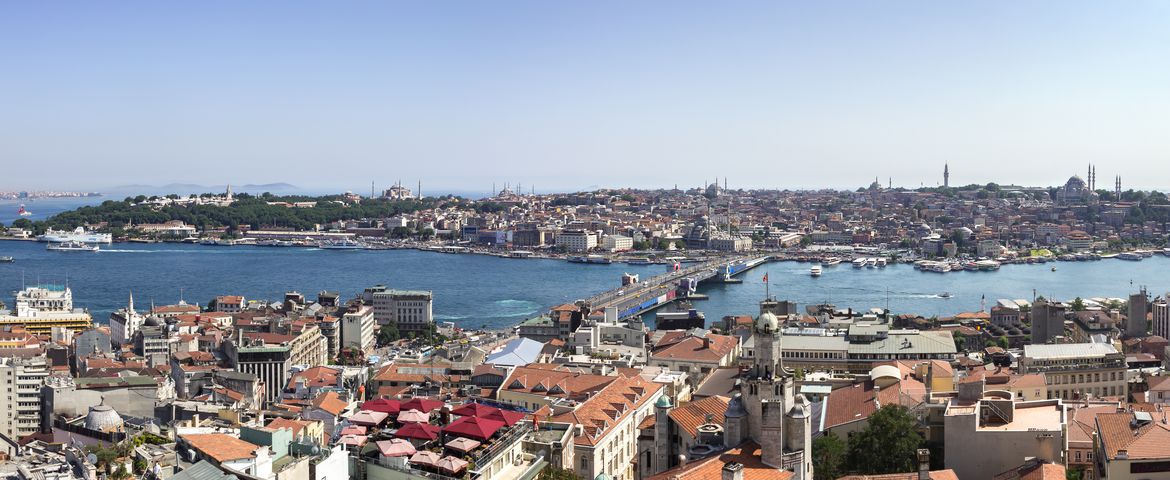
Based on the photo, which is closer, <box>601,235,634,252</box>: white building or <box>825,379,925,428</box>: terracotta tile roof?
<box>825,379,925,428</box>: terracotta tile roof

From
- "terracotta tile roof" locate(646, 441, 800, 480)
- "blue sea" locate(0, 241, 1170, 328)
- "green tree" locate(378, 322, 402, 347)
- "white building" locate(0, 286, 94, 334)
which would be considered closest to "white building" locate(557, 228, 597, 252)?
"blue sea" locate(0, 241, 1170, 328)

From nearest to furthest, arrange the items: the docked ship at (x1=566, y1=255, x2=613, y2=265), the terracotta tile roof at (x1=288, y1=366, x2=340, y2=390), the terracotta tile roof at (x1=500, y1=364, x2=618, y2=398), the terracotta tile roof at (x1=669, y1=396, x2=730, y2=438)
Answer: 1. the terracotta tile roof at (x1=669, y1=396, x2=730, y2=438)
2. the terracotta tile roof at (x1=500, y1=364, x2=618, y2=398)
3. the terracotta tile roof at (x1=288, y1=366, x2=340, y2=390)
4. the docked ship at (x1=566, y1=255, x2=613, y2=265)

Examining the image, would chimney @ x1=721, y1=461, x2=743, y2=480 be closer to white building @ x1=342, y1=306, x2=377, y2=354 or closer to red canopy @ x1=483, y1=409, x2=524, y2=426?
red canopy @ x1=483, y1=409, x2=524, y2=426

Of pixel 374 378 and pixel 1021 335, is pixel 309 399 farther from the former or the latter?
pixel 1021 335

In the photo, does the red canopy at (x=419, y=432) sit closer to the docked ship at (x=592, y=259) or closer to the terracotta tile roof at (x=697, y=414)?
the terracotta tile roof at (x=697, y=414)

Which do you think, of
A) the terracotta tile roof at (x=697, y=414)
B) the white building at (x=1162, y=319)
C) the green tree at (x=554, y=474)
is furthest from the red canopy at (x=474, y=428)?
the white building at (x=1162, y=319)

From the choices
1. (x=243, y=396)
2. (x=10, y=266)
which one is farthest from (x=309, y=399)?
(x=10, y=266)

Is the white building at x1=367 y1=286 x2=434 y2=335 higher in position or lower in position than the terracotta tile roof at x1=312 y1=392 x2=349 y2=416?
lower
